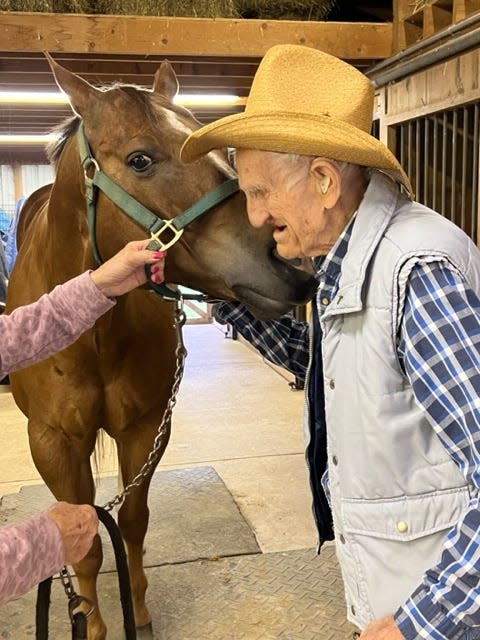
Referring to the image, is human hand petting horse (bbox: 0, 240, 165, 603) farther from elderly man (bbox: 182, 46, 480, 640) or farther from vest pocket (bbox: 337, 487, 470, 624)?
vest pocket (bbox: 337, 487, 470, 624)

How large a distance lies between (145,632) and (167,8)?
321cm

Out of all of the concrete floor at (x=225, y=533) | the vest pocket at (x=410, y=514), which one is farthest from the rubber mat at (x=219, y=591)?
the vest pocket at (x=410, y=514)

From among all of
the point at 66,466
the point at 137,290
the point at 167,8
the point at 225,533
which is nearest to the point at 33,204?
the point at 167,8

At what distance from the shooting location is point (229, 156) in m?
1.66

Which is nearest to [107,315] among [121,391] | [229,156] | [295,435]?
[121,391]

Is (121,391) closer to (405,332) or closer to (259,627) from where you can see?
(259,627)

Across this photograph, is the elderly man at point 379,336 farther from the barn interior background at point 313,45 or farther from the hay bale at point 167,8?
the hay bale at point 167,8

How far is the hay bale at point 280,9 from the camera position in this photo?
391cm

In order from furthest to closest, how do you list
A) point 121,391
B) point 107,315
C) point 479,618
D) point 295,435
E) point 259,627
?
point 295,435 < point 259,627 < point 121,391 < point 107,315 < point 479,618

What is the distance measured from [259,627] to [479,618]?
155cm

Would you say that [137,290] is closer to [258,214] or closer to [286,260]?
[286,260]

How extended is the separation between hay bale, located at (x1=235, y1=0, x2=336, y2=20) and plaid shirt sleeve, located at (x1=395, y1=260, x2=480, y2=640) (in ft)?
11.6

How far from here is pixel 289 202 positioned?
1.00 meters

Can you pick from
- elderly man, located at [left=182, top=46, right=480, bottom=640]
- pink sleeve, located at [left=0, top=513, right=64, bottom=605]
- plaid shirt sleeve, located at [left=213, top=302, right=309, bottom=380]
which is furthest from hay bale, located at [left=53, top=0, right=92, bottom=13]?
pink sleeve, located at [left=0, top=513, right=64, bottom=605]
